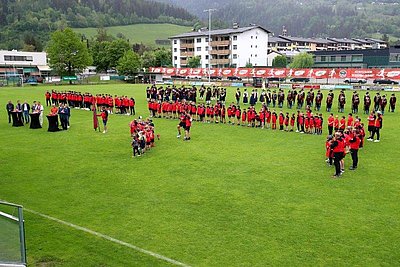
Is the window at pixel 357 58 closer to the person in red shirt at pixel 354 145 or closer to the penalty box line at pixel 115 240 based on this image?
the person in red shirt at pixel 354 145

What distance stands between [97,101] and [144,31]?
14413 centimetres

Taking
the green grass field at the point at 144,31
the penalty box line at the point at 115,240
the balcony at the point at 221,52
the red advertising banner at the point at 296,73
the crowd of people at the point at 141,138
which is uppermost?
the green grass field at the point at 144,31

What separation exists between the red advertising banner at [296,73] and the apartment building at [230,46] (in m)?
19.6

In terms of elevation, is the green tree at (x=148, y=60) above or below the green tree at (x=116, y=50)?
below

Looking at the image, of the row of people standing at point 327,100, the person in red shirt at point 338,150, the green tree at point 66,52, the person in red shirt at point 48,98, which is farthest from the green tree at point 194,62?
the person in red shirt at point 338,150

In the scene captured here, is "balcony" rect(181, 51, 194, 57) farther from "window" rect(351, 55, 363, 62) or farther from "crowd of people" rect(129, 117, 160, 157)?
"crowd of people" rect(129, 117, 160, 157)

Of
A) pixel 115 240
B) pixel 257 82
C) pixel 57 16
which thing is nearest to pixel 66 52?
pixel 257 82

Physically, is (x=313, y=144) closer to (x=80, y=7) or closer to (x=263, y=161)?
(x=263, y=161)

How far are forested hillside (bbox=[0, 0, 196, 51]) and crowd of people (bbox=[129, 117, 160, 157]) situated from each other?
111179 mm

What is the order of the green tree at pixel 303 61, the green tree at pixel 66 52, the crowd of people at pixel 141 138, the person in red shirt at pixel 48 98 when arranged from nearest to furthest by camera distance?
the crowd of people at pixel 141 138
the person in red shirt at pixel 48 98
the green tree at pixel 303 61
the green tree at pixel 66 52

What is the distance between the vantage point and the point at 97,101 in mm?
31000

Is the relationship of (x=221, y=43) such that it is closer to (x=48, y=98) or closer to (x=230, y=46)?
(x=230, y=46)

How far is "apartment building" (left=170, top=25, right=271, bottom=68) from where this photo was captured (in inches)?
3383

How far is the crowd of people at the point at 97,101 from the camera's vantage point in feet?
98.7
